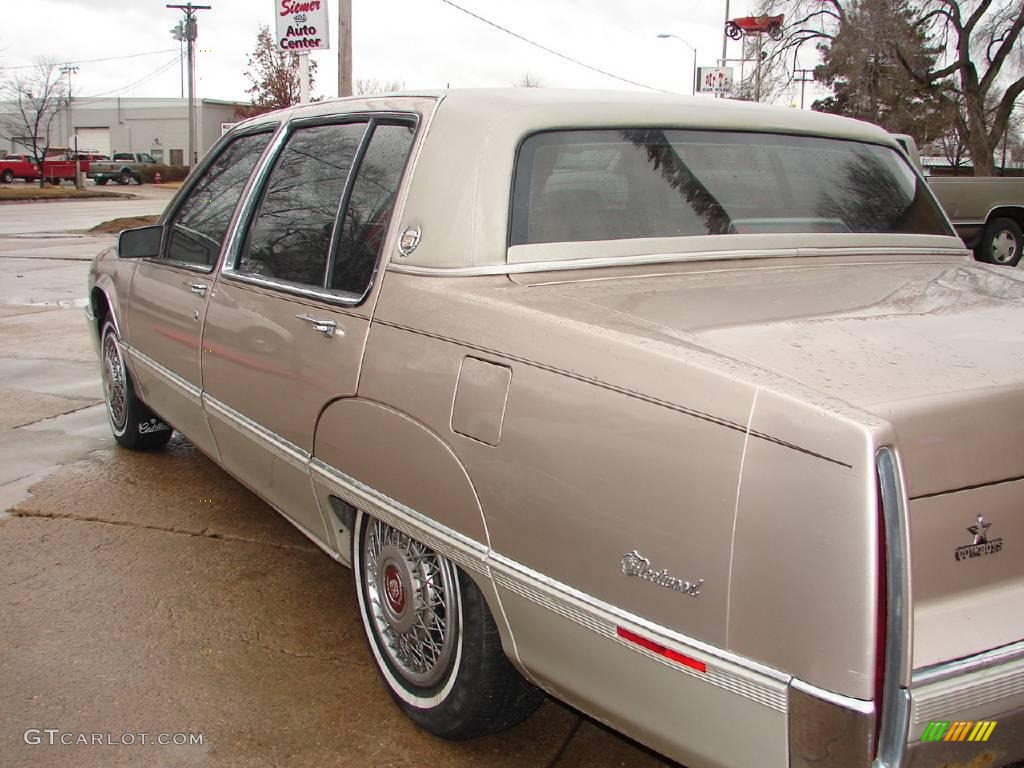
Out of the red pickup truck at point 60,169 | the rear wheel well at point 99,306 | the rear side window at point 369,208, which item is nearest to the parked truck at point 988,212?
the rear wheel well at point 99,306

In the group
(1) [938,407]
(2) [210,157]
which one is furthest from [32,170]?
(1) [938,407]

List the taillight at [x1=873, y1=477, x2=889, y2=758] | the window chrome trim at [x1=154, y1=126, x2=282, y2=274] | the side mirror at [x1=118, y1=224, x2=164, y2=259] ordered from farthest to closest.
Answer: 1. the side mirror at [x1=118, y1=224, x2=164, y2=259]
2. the window chrome trim at [x1=154, y1=126, x2=282, y2=274]
3. the taillight at [x1=873, y1=477, x2=889, y2=758]

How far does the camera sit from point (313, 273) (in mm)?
3143

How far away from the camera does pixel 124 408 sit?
5.21m

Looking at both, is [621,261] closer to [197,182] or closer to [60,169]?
[197,182]

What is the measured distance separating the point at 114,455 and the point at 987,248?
537 inches

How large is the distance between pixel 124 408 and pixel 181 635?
2.25 m

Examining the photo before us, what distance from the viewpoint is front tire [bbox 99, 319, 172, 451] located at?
5102mm

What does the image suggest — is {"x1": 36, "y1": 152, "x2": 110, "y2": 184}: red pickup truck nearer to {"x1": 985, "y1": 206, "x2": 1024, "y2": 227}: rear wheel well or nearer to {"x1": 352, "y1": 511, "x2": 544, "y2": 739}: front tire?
{"x1": 985, "y1": 206, "x2": 1024, "y2": 227}: rear wheel well

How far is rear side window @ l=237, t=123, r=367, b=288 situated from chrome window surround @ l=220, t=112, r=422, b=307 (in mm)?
21

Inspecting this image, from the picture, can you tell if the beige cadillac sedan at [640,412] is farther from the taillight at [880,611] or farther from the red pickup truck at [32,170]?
the red pickup truck at [32,170]

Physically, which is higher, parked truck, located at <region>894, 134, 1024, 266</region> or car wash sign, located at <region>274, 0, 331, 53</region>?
car wash sign, located at <region>274, 0, 331, 53</region>

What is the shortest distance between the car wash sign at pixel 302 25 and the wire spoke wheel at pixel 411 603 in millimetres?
7909

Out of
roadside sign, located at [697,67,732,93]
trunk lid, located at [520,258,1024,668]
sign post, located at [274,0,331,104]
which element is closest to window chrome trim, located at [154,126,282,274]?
trunk lid, located at [520,258,1024,668]
